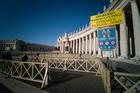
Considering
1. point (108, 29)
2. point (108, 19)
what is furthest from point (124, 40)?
point (108, 29)

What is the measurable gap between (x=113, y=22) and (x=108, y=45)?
126 centimetres

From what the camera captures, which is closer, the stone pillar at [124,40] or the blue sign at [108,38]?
the blue sign at [108,38]

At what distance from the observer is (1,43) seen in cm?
9388

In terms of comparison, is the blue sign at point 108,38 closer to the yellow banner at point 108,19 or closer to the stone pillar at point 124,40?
the yellow banner at point 108,19

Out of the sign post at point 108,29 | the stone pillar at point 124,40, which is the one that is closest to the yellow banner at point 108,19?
the sign post at point 108,29

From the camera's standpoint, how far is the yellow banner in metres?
5.32

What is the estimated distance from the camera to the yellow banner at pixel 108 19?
17.5 ft

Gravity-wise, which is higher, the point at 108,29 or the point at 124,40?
the point at 124,40

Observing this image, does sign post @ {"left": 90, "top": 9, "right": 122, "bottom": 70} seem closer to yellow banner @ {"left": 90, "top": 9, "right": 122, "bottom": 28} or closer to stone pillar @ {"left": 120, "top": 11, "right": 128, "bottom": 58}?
yellow banner @ {"left": 90, "top": 9, "right": 122, "bottom": 28}

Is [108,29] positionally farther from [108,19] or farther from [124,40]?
[124,40]

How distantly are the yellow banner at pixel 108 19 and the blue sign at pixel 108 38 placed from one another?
16.1 inches

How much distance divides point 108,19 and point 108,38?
42.8 inches

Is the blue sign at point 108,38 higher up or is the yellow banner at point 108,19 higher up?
the yellow banner at point 108,19

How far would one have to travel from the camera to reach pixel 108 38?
17.7 feet
